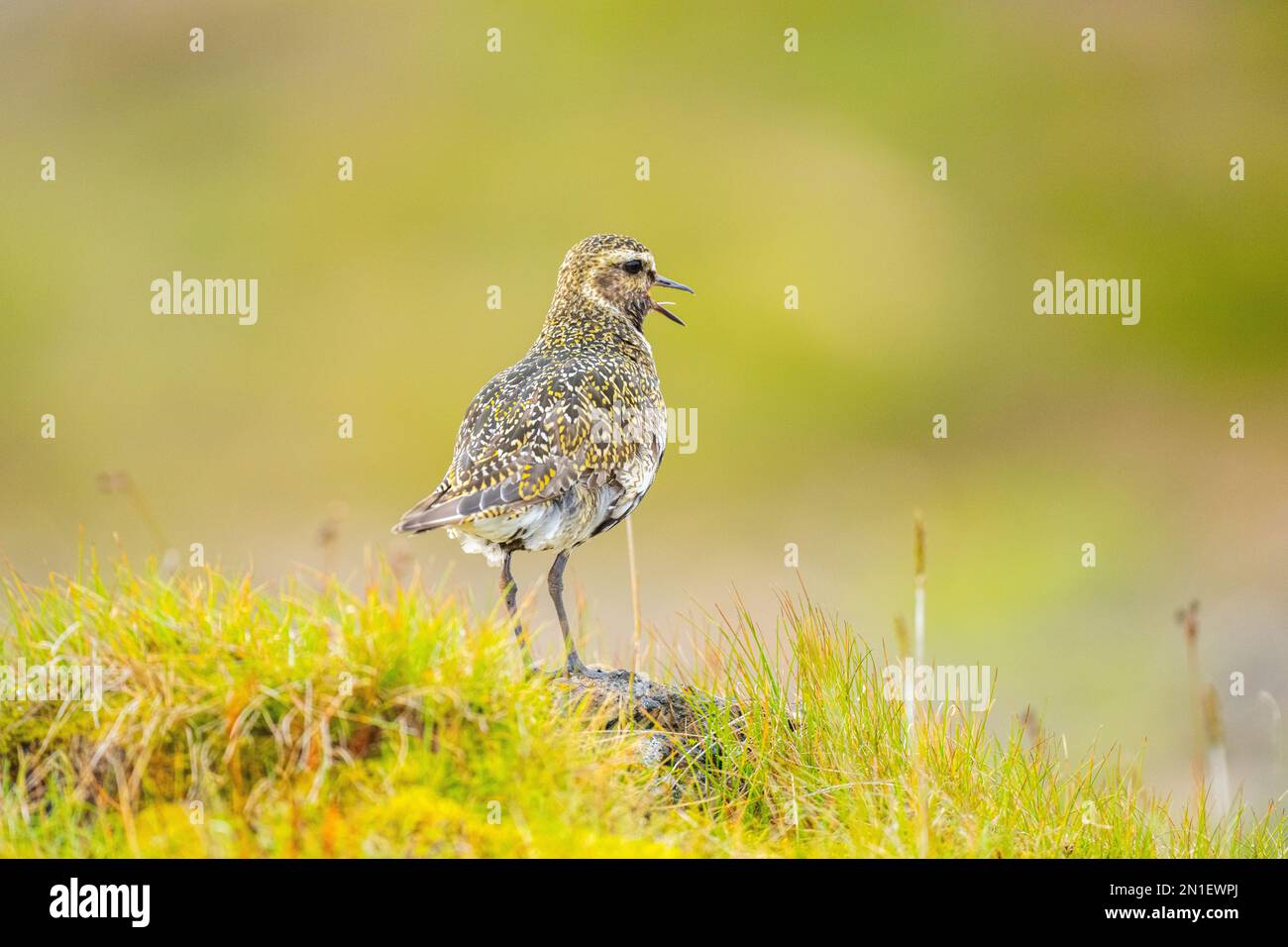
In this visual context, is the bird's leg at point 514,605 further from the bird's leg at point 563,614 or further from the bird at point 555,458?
the bird's leg at point 563,614

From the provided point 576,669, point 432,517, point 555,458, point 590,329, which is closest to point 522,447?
point 555,458

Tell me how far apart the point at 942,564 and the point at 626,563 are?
8.53 metres

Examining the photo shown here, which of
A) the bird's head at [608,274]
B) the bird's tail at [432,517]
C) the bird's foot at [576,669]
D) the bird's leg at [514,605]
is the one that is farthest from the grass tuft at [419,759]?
the bird's head at [608,274]

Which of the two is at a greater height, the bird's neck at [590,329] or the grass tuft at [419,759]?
the bird's neck at [590,329]

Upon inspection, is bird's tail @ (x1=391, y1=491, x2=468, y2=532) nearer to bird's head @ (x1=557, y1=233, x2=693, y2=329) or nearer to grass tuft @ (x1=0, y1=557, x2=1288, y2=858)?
grass tuft @ (x1=0, y1=557, x2=1288, y2=858)

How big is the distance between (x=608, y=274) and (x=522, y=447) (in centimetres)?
225

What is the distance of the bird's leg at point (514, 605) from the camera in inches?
286

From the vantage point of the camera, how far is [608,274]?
1080 cm

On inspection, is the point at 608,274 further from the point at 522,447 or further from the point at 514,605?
the point at 514,605

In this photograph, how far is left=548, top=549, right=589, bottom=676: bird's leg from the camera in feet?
27.9

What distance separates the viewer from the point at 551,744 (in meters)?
6.66

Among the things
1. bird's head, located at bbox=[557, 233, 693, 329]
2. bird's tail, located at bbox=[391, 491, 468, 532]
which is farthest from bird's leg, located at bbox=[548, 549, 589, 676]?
bird's head, located at bbox=[557, 233, 693, 329]

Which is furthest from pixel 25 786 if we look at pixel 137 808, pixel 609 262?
pixel 609 262

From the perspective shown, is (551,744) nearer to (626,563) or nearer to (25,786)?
(25,786)
